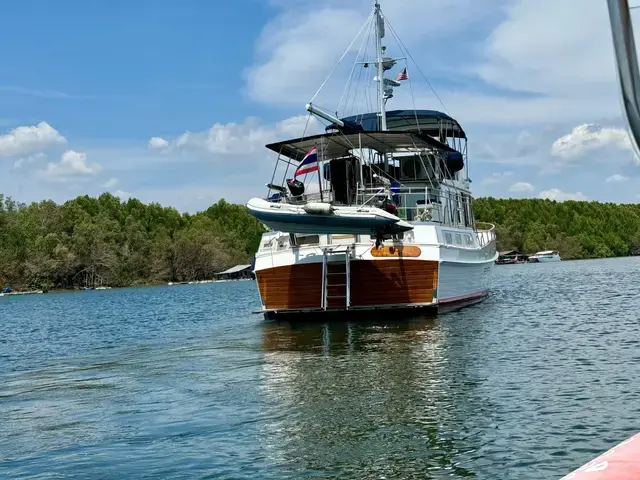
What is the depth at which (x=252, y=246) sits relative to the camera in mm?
177750

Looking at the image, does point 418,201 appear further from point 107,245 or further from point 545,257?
point 545,257

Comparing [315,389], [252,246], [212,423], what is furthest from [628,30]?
[252,246]

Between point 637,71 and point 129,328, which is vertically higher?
point 637,71

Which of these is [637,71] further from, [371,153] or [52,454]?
[371,153]

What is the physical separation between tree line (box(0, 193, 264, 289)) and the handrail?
131 metres

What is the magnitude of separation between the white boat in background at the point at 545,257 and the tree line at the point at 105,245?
65.8 metres

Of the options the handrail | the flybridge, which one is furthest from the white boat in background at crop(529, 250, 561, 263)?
the handrail

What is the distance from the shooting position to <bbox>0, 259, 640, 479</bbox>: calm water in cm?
992

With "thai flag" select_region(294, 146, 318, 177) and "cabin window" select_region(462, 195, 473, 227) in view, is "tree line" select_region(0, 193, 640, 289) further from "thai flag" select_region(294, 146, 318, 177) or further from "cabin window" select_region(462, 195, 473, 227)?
"thai flag" select_region(294, 146, 318, 177)

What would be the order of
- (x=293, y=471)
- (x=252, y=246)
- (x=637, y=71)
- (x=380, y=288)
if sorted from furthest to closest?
1. (x=252, y=246)
2. (x=380, y=288)
3. (x=293, y=471)
4. (x=637, y=71)

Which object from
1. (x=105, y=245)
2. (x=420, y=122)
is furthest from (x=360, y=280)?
(x=105, y=245)

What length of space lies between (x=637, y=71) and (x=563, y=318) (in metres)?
22.0

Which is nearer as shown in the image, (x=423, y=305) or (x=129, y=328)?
(x=423, y=305)

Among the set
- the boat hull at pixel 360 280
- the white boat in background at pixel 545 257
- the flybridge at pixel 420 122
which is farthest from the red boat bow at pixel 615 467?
the white boat in background at pixel 545 257
